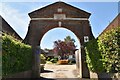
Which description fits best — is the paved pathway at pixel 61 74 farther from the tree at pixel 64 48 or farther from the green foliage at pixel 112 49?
the tree at pixel 64 48

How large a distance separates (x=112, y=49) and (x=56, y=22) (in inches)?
400

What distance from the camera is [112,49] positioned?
34.1 ft

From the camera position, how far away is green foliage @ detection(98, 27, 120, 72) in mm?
9922

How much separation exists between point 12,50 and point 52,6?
30.2 ft

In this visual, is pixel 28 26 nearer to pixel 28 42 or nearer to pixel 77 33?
pixel 28 42

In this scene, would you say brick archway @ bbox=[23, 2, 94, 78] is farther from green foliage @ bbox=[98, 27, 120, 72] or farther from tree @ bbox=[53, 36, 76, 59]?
tree @ bbox=[53, 36, 76, 59]

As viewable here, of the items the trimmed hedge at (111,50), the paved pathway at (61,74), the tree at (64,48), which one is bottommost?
the paved pathway at (61,74)

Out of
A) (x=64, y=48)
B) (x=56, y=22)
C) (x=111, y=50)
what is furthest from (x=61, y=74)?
(x=64, y=48)

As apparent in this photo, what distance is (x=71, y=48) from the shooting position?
6316 cm

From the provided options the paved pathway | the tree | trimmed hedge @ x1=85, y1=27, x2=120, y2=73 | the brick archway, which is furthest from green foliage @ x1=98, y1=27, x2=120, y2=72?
the tree

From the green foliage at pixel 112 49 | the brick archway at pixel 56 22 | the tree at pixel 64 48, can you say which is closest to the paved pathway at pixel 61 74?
the brick archway at pixel 56 22

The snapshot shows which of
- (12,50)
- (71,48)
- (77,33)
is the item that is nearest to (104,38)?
(12,50)

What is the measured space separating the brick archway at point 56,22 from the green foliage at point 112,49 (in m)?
8.55

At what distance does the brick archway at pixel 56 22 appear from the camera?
19859 mm
